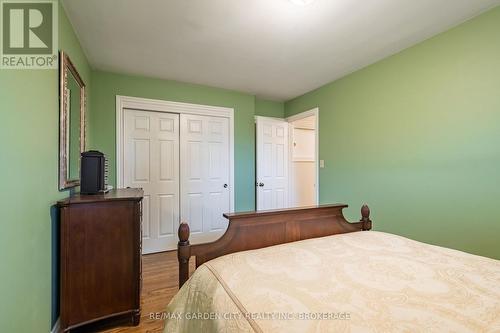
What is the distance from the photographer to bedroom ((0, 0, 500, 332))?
1.22 metres

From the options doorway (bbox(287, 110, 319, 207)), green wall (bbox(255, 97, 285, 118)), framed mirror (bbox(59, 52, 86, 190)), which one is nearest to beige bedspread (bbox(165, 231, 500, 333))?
framed mirror (bbox(59, 52, 86, 190))

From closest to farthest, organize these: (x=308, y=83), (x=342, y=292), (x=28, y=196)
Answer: (x=342, y=292), (x=28, y=196), (x=308, y=83)

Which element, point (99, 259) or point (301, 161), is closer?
point (99, 259)

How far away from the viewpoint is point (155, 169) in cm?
314

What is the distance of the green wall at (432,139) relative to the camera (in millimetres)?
1794

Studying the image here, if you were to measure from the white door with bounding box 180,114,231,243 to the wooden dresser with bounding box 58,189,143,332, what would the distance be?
1.67 m

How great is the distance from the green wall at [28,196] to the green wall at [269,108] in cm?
288

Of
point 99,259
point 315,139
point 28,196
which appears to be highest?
point 315,139

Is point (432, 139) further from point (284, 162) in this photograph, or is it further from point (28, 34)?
point (28, 34)

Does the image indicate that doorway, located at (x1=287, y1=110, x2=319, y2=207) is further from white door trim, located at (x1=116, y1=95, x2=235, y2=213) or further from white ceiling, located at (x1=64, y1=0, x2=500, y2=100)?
white ceiling, located at (x1=64, y1=0, x2=500, y2=100)

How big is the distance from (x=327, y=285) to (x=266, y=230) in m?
0.62

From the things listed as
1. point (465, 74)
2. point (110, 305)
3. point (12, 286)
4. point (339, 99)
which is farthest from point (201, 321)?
point (339, 99)

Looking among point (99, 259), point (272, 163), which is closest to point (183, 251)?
point (99, 259)

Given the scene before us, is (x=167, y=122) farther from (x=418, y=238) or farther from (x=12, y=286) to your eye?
(x=418, y=238)
